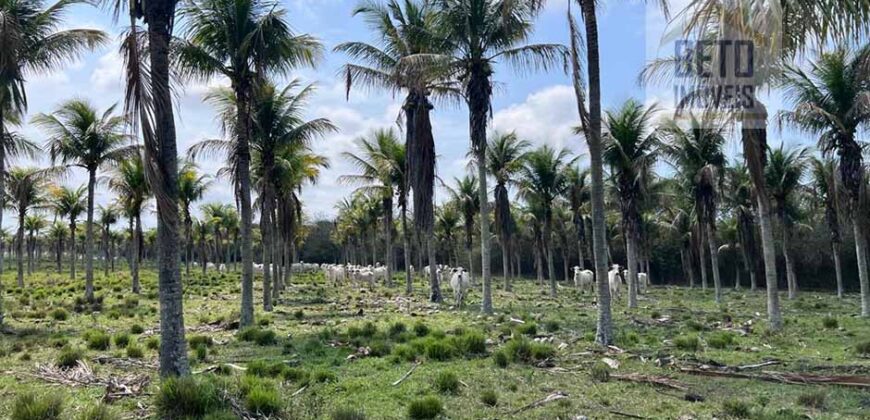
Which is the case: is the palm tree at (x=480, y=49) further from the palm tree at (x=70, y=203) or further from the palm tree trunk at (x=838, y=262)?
the palm tree at (x=70, y=203)

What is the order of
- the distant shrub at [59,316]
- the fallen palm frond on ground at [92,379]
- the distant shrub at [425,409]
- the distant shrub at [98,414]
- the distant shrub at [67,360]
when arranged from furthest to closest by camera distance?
the distant shrub at [59,316], the distant shrub at [67,360], the fallen palm frond on ground at [92,379], the distant shrub at [425,409], the distant shrub at [98,414]

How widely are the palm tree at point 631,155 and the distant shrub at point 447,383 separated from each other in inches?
643

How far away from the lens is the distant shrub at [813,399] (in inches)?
285

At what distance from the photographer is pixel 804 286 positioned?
5056cm

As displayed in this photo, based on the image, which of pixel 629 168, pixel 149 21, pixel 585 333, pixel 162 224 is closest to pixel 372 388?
pixel 162 224

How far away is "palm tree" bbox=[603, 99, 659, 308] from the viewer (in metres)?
23.2

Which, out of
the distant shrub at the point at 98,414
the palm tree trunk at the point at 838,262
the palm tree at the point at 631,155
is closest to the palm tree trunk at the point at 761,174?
the palm tree at the point at 631,155

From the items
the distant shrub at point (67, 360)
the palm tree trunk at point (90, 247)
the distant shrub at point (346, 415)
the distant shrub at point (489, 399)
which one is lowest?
the distant shrub at point (489, 399)

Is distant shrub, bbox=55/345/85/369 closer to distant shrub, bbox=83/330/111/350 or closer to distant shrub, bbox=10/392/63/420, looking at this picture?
distant shrub, bbox=83/330/111/350

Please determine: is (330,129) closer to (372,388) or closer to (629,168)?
(629,168)

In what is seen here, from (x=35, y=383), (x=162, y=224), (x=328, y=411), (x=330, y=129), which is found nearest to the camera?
(x=328, y=411)

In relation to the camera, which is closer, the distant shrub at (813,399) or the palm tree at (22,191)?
the distant shrub at (813,399)

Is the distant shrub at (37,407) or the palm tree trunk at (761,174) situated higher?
the palm tree trunk at (761,174)

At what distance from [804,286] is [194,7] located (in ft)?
173
